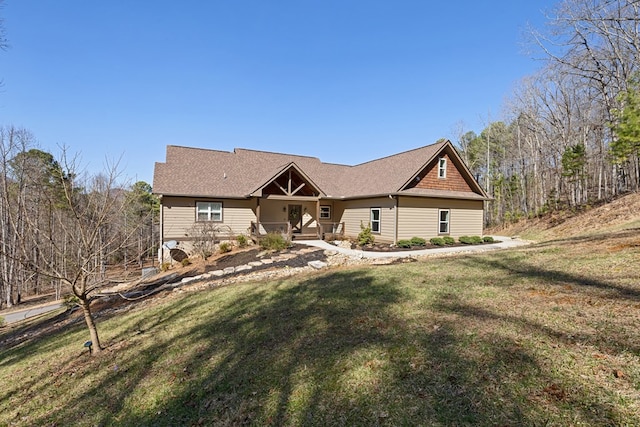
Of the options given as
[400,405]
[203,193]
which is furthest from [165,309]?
[203,193]

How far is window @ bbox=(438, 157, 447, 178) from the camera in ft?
57.4

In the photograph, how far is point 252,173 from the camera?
1956 centimetres

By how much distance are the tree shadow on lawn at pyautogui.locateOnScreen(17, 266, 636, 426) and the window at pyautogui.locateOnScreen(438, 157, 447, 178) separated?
1297 centimetres

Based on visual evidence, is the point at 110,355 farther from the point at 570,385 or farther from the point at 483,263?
the point at 483,263

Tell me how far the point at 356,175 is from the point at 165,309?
16152 millimetres

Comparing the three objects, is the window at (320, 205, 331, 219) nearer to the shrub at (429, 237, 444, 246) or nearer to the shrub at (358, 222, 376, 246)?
the shrub at (358, 222, 376, 246)

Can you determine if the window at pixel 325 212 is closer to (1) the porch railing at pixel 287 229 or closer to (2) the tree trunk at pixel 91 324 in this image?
(1) the porch railing at pixel 287 229

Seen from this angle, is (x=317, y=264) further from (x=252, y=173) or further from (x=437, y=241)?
(x=252, y=173)

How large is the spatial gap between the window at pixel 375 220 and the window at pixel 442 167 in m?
4.41

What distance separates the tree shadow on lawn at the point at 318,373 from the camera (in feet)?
9.67

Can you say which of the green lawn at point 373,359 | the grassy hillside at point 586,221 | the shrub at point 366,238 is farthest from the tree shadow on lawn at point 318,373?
the grassy hillside at point 586,221

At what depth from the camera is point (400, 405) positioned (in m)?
2.96

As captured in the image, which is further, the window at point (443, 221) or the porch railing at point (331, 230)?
the porch railing at point (331, 230)

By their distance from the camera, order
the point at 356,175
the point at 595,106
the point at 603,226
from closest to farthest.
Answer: the point at 603,226 < the point at 356,175 < the point at 595,106
